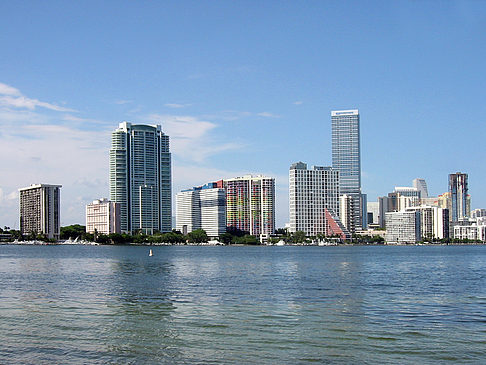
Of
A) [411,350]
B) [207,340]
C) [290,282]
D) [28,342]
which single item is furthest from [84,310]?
[290,282]

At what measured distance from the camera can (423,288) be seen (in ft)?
155

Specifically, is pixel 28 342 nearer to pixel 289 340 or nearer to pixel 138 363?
pixel 138 363

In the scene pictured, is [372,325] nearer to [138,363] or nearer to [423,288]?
[138,363]

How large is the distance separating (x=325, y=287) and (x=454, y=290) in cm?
933

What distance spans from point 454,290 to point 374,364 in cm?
2719

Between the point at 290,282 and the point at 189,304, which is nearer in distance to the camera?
the point at 189,304

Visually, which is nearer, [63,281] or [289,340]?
[289,340]

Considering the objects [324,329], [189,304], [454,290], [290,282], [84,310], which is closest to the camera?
[324,329]

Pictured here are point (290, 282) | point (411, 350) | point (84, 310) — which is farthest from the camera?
point (290, 282)

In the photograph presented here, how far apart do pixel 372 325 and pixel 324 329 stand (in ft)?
8.69

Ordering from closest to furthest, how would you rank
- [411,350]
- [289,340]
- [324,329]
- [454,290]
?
[411,350] → [289,340] → [324,329] → [454,290]

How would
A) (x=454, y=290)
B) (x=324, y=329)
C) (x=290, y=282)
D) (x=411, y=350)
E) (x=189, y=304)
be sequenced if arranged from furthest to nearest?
(x=290, y=282) < (x=454, y=290) < (x=189, y=304) < (x=324, y=329) < (x=411, y=350)

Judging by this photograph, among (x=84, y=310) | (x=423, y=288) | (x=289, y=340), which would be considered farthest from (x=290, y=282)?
(x=289, y=340)

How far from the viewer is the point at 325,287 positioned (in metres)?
47.6
